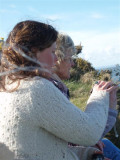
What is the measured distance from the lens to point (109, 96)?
1.61m

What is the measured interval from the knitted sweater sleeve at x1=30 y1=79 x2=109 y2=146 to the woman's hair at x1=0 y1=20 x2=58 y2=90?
0.47 feet

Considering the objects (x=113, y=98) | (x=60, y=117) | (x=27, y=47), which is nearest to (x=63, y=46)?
(x=113, y=98)

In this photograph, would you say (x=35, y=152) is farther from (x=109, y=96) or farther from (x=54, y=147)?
(x=109, y=96)

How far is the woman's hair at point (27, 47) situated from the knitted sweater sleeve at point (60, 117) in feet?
0.47

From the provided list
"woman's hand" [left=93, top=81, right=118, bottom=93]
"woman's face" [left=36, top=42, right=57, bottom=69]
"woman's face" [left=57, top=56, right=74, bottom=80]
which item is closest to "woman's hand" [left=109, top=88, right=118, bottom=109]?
"woman's hand" [left=93, top=81, right=118, bottom=93]

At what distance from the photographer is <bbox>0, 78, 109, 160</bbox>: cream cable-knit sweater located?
48.3 inches

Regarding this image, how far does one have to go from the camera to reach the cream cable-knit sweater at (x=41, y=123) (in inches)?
48.3

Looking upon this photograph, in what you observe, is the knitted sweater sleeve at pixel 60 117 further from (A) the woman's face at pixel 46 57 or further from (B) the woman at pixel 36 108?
(A) the woman's face at pixel 46 57

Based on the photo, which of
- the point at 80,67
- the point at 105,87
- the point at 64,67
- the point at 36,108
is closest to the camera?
the point at 36,108

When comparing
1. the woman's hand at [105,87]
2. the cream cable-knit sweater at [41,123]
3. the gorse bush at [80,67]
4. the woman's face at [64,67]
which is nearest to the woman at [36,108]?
the cream cable-knit sweater at [41,123]

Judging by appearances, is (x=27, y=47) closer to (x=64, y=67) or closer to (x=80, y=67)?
(x=64, y=67)

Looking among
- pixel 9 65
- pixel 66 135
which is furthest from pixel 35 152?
pixel 9 65

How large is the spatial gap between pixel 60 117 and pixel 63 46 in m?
1.36

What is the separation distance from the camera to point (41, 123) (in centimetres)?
124
